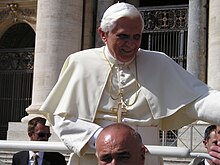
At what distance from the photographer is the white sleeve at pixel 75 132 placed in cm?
298

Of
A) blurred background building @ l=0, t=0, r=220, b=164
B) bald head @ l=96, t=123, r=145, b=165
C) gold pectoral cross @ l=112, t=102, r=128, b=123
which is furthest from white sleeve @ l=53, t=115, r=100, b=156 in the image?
blurred background building @ l=0, t=0, r=220, b=164

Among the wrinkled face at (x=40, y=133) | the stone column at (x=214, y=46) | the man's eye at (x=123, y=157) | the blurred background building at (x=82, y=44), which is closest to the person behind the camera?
the man's eye at (x=123, y=157)

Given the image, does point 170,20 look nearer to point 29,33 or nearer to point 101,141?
point 29,33

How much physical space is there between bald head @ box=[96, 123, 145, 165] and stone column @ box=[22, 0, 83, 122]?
9565 millimetres

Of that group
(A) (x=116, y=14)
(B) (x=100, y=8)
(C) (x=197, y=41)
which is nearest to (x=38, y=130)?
(A) (x=116, y=14)

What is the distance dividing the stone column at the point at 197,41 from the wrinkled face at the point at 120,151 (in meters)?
9.59

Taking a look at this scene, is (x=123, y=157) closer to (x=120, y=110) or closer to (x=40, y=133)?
(x=120, y=110)

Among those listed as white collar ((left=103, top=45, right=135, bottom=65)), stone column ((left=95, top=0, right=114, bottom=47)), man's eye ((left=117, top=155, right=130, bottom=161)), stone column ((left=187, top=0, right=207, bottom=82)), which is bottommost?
man's eye ((left=117, top=155, right=130, bottom=161))

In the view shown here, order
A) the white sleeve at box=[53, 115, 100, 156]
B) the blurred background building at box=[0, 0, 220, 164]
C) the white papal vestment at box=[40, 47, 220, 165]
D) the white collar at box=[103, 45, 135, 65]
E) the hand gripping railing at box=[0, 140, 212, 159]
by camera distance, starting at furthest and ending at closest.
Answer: the blurred background building at box=[0, 0, 220, 164]
the white collar at box=[103, 45, 135, 65]
the white papal vestment at box=[40, 47, 220, 165]
the white sleeve at box=[53, 115, 100, 156]
the hand gripping railing at box=[0, 140, 212, 159]

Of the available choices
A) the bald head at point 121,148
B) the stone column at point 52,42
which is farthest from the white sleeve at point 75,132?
the stone column at point 52,42

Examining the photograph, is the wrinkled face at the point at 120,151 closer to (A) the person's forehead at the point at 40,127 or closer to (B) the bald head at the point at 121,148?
(B) the bald head at the point at 121,148

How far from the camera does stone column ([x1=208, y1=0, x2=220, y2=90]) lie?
10664 millimetres

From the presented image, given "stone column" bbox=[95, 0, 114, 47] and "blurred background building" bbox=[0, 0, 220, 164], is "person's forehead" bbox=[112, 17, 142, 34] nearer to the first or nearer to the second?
"blurred background building" bbox=[0, 0, 220, 164]

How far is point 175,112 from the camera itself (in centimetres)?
320
